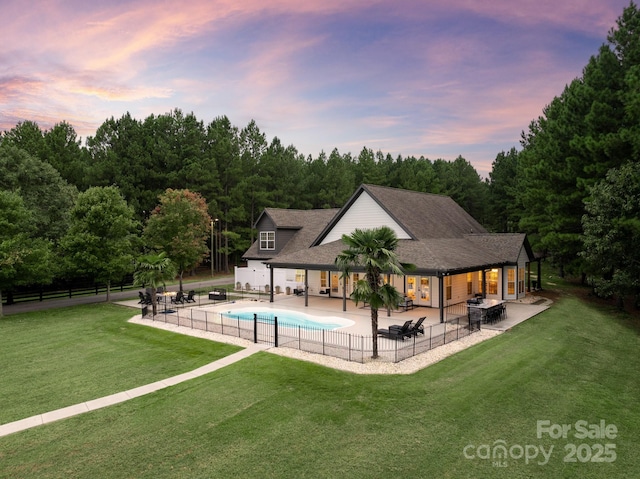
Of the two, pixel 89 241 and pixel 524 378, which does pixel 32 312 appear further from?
pixel 524 378

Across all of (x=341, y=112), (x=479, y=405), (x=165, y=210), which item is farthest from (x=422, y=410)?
(x=341, y=112)

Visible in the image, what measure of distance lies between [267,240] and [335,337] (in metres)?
21.3

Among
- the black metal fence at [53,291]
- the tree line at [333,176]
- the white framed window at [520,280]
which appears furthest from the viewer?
the black metal fence at [53,291]

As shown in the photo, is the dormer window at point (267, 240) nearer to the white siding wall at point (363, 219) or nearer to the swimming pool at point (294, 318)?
the white siding wall at point (363, 219)

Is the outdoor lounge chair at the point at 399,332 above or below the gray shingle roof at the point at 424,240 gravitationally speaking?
below

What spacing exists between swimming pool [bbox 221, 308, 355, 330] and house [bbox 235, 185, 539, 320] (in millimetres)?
2516

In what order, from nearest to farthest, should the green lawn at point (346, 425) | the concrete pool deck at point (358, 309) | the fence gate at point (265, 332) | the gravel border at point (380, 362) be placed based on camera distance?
the green lawn at point (346, 425) < the gravel border at point (380, 362) < the fence gate at point (265, 332) < the concrete pool deck at point (358, 309)

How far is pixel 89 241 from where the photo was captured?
3031 cm

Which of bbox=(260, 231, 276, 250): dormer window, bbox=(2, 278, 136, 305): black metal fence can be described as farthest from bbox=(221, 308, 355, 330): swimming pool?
bbox=(2, 278, 136, 305): black metal fence

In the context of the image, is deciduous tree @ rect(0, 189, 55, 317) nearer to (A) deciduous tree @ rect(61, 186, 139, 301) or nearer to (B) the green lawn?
(A) deciduous tree @ rect(61, 186, 139, 301)

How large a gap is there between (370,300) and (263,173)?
51.6 meters

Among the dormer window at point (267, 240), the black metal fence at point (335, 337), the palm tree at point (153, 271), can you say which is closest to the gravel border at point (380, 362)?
the black metal fence at point (335, 337)

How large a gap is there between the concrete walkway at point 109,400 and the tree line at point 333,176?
18.5 m

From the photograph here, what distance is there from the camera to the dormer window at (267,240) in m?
39.3
